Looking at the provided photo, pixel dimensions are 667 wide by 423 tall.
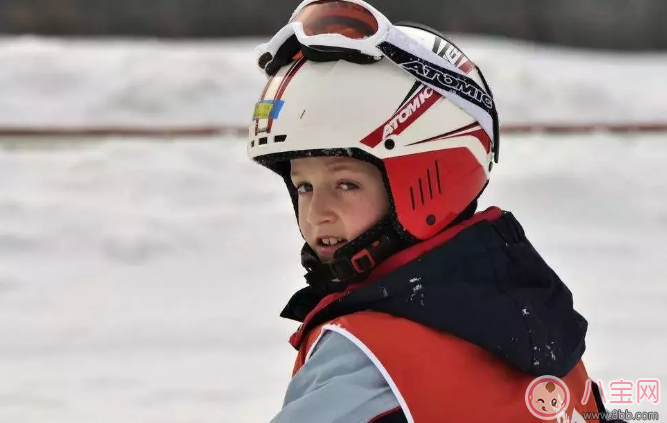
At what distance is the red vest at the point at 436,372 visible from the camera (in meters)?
1.63

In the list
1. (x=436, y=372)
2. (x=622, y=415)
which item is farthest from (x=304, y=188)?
(x=622, y=415)

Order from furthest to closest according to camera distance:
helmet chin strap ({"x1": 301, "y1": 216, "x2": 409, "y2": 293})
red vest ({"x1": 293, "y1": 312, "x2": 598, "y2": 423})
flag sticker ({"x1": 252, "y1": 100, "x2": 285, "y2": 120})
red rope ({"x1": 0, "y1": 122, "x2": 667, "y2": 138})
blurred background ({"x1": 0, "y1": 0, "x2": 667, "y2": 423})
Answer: red rope ({"x1": 0, "y1": 122, "x2": 667, "y2": 138}) → blurred background ({"x1": 0, "y1": 0, "x2": 667, "y2": 423}) → flag sticker ({"x1": 252, "y1": 100, "x2": 285, "y2": 120}) → helmet chin strap ({"x1": 301, "y1": 216, "x2": 409, "y2": 293}) → red vest ({"x1": 293, "y1": 312, "x2": 598, "y2": 423})

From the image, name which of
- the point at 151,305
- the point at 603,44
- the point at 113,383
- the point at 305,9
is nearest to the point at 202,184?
the point at 151,305

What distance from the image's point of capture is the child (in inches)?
65.3

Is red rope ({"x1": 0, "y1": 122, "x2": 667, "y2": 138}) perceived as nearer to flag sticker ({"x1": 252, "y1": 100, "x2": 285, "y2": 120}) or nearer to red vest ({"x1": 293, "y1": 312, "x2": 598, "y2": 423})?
flag sticker ({"x1": 252, "y1": 100, "x2": 285, "y2": 120})

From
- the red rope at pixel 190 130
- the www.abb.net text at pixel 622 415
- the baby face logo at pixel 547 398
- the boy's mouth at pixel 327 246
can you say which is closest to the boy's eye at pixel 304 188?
the boy's mouth at pixel 327 246

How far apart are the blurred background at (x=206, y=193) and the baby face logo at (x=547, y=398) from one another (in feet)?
6.73


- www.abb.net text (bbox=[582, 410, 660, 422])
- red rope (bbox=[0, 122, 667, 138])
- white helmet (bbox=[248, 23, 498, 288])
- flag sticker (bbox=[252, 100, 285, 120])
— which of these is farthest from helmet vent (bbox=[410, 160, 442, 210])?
red rope (bbox=[0, 122, 667, 138])

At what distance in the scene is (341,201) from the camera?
1958 mm

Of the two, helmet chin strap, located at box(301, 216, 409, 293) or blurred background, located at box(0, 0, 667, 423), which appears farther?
blurred background, located at box(0, 0, 667, 423)

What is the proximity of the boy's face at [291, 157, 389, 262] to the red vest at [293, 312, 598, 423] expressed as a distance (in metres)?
0.27

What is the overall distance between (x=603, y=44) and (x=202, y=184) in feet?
33.0

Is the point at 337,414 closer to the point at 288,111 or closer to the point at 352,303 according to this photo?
the point at 352,303

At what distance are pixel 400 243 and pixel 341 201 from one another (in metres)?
0.15
